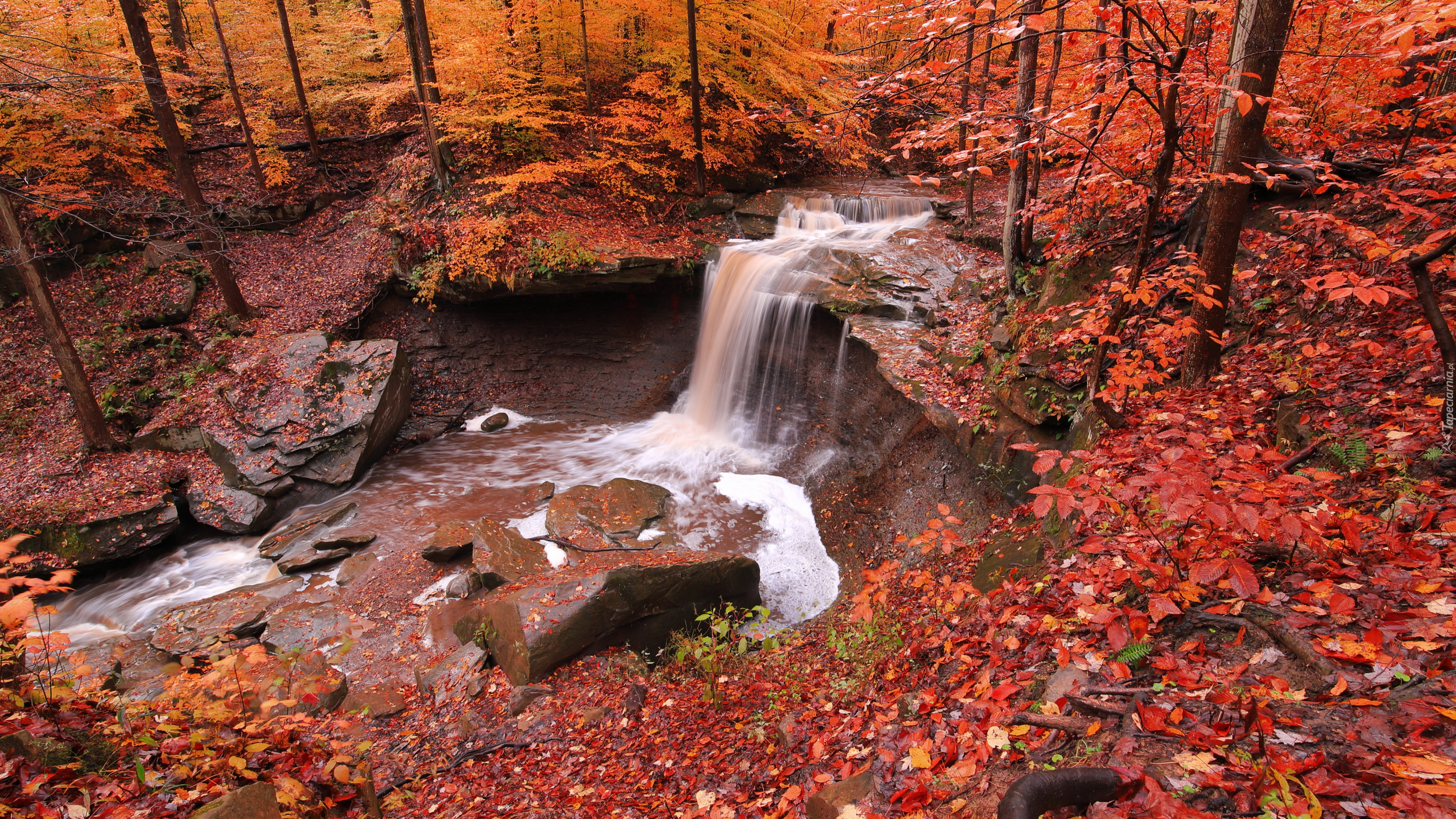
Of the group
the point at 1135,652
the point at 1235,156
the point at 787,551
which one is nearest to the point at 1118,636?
the point at 1135,652

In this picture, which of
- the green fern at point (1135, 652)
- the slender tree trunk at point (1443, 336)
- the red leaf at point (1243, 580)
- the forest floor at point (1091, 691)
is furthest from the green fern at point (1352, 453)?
the green fern at point (1135, 652)

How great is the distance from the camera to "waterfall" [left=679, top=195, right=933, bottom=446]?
11367mm

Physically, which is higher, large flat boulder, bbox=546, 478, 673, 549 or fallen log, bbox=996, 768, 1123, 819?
fallen log, bbox=996, 768, 1123, 819

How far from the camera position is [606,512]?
9125mm

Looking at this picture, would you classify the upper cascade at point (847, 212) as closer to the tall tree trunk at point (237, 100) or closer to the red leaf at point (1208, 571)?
the red leaf at point (1208, 571)

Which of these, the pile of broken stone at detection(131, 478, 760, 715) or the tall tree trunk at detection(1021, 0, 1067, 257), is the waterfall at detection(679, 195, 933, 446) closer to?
the pile of broken stone at detection(131, 478, 760, 715)

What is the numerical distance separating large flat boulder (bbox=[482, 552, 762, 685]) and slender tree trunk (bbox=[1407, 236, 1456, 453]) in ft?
19.1

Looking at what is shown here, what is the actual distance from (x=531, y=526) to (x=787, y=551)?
3.98 meters

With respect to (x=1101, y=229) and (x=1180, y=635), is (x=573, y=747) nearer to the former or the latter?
(x=1180, y=635)

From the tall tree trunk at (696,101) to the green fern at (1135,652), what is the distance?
1318 centimetres

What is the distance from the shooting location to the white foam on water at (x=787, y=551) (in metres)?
7.84

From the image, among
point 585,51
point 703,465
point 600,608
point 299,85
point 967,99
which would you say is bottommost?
point 703,465

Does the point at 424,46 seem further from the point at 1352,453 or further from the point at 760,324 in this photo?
the point at 1352,453

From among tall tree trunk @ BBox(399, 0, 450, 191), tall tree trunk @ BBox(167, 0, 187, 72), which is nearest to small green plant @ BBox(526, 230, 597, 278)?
tall tree trunk @ BBox(399, 0, 450, 191)
